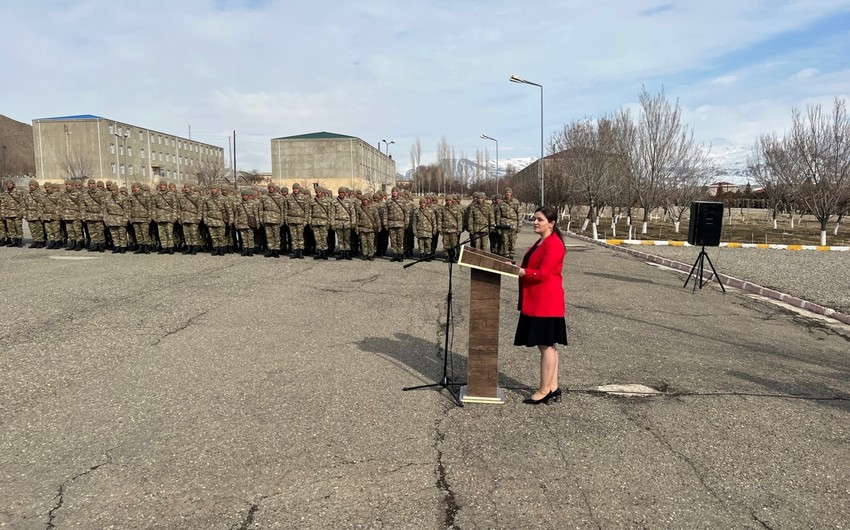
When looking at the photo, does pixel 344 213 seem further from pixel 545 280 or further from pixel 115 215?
pixel 545 280

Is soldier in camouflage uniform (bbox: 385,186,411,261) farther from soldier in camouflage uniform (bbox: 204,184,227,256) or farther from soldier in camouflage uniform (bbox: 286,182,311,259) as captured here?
soldier in camouflage uniform (bbox: 204,184,227,256)

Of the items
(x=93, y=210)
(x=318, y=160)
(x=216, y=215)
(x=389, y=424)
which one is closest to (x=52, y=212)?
(x=93, y=210)

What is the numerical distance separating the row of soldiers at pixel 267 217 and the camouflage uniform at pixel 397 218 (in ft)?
0.08

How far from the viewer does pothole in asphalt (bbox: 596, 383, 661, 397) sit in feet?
16.0

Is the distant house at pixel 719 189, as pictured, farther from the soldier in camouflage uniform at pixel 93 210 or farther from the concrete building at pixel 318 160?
the soldier in camouflage uniform at pixel 93 210

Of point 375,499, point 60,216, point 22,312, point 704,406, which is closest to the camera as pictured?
point 375,499

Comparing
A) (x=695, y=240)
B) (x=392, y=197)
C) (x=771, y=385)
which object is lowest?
(x=771, y=385)

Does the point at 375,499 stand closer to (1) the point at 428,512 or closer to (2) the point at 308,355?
(1) the point at 428,512

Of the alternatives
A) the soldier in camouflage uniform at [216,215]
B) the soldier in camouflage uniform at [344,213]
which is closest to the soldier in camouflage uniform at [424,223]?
the soldier in camouflage uniform at [344,213]

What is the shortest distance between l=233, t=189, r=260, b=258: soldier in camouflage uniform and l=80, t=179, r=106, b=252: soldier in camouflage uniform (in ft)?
12.3

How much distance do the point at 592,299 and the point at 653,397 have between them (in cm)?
493

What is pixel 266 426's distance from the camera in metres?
4.07

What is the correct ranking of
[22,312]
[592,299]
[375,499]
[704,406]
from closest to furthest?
[375,499], [704,406], [22,312], [592,299]

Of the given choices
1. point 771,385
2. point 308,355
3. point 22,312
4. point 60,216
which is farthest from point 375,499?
point 60,216
